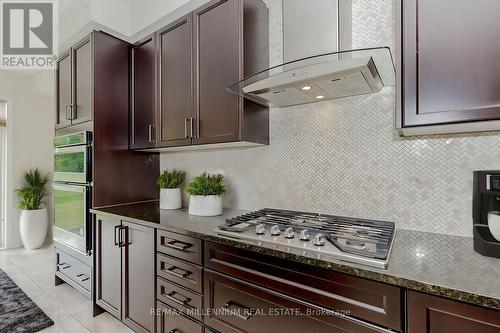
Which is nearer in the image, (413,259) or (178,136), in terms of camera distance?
(413,259)

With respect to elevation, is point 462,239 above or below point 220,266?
above

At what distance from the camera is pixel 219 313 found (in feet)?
4.44

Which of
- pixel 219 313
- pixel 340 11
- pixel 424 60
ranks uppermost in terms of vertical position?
pixel 340 11

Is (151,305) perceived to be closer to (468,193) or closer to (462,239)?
(462,239)

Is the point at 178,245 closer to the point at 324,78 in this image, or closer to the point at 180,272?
the point at 180,272

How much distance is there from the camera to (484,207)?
3.85 ft

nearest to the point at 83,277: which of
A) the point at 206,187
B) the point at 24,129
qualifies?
the point at 206,187

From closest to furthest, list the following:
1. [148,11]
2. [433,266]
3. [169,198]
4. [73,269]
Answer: [433,266] → [169,198] → [73,269] → [148,11]

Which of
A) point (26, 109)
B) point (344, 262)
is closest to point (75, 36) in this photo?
point (26, 109)

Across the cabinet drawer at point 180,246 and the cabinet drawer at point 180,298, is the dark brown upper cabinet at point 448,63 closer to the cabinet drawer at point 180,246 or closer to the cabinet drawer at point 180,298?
the cabinet drawer at point 180,246

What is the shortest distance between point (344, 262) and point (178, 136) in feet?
4.89

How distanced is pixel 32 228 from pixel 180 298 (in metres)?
3.80

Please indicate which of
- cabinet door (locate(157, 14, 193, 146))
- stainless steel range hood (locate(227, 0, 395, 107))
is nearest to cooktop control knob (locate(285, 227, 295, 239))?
stainless steel range hood (locate(227, 0, 395, 107))

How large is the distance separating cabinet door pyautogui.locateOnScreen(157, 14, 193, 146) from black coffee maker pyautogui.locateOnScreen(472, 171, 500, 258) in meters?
1.68
